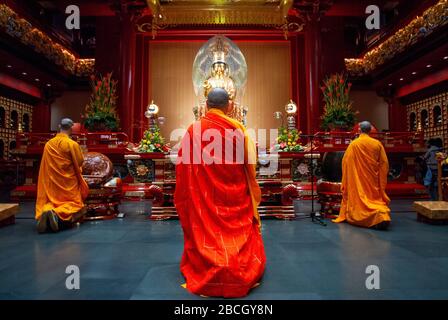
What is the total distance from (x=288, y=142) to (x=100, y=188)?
11.0ft

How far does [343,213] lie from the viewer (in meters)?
3.74

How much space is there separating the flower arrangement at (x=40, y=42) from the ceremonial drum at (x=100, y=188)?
5.58 meters

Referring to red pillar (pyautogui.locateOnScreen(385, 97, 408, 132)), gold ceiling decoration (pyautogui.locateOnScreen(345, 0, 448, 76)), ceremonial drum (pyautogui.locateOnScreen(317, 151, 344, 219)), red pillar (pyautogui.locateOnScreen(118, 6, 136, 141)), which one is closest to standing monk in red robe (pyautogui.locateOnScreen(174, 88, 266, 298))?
ceremonial drum (pyautogui.locateOnScreen(317, 151, 344, 219))

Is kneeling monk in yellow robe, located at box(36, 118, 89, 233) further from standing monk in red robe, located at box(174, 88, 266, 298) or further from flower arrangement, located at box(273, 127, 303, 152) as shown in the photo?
flower arrangement, located at box(273, 127, 303, 152)

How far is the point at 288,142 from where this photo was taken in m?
5.66

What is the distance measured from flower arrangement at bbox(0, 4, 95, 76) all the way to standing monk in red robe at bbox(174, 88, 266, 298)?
7917 mm

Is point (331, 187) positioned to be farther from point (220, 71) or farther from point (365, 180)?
point (220, 71)

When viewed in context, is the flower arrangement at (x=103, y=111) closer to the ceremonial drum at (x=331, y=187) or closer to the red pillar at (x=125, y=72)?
the red pillar at (x=125, y=72)

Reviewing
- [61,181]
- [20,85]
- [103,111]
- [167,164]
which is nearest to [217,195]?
[61,181]

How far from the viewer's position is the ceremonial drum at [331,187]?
157 inches

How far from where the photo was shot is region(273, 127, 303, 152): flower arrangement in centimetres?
555

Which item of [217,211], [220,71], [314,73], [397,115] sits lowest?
[217,211]
